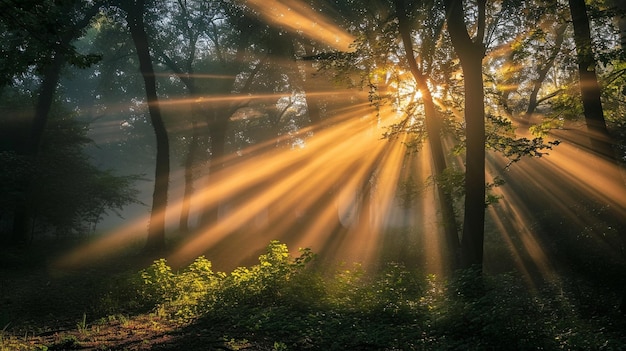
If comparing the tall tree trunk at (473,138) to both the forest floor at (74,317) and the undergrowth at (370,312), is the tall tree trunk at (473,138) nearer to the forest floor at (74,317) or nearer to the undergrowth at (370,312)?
the undergrowth at (370,312)

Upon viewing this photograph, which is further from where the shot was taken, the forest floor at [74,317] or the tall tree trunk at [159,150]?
the tall tree trunk at [159,150]

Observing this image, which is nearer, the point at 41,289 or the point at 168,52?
the point at 41,289

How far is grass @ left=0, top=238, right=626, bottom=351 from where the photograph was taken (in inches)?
247

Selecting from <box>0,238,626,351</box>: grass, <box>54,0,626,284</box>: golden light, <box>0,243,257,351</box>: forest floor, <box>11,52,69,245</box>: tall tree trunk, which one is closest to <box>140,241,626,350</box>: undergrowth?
<box>0,238,626,351</box>: grass

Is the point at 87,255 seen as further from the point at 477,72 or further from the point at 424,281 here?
the point at 477,72

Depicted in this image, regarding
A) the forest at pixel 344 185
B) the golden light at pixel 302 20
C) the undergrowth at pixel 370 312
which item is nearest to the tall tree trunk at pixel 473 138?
the forest at pixel 344 185

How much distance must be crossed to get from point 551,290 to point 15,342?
46.3ft

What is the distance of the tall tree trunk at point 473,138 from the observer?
1024cm

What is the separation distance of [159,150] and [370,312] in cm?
1584

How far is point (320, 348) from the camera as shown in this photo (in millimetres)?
6277

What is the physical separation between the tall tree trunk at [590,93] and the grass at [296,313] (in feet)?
12.8

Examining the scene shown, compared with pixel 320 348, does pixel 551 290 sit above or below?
below

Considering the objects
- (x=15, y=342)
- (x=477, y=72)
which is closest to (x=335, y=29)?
(x=477, y=72)

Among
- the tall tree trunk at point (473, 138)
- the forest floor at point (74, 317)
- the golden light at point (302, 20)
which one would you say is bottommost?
the forest floor at point (74, 317)
